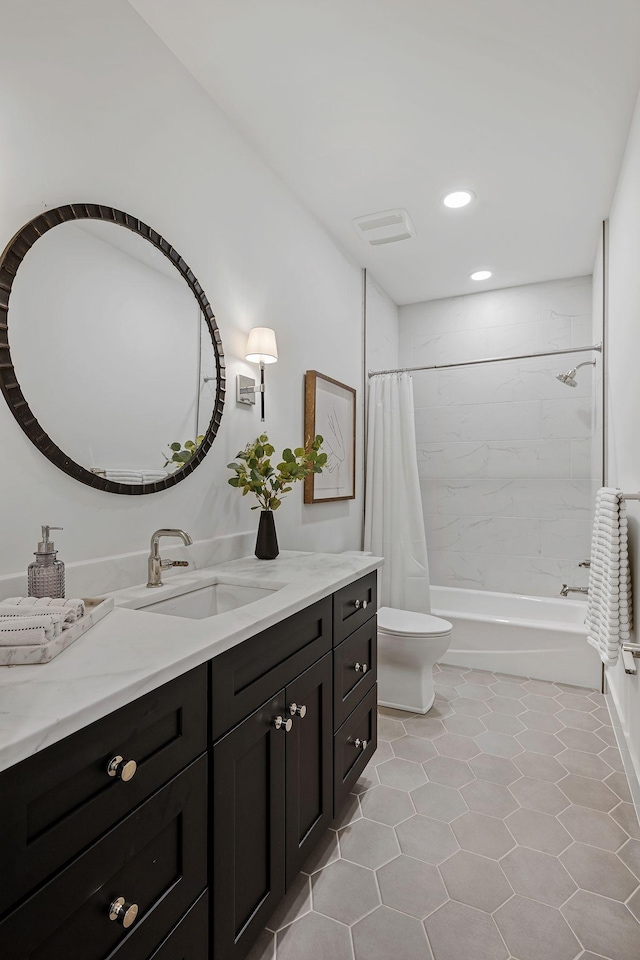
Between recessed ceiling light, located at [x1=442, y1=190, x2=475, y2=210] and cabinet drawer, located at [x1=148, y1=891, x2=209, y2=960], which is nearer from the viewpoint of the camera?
cabinet drawer, located at [x1=148, y1=891, x2=209, y2=960]

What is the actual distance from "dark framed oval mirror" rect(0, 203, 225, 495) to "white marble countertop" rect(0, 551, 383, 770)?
412 millimetres

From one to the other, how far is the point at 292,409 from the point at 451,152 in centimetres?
130

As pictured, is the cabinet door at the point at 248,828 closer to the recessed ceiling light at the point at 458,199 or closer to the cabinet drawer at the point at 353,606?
the cabinet drawer at the point at 353,606

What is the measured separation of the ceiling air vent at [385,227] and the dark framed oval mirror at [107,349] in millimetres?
1337

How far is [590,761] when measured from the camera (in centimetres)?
213

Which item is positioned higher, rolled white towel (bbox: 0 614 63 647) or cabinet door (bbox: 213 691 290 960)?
rolled white towel (bbox: 0 614 63 647)

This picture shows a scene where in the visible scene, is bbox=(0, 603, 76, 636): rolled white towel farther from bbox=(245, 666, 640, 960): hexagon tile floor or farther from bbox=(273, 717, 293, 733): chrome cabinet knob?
bbox=(245, 666, 640, 960): hexagon tile floor

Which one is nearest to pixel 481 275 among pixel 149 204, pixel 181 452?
pixel 149 204

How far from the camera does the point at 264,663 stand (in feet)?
3.94

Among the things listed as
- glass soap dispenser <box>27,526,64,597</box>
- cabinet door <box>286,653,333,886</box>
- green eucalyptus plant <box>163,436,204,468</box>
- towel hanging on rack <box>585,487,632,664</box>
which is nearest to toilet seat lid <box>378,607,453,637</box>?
towel hanging on rack <box>585,487,632,664</box>

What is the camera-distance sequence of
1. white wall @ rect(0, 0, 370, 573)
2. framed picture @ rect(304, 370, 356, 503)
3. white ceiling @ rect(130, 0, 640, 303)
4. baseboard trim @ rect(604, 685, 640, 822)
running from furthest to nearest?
framed picture @ rect(304, 370, 356, 503) → baseboard trim @ rect(604, 685, 640, 822) → white ceiling @ rect(130, 0, 640, 303) → white wall @ rect(0, 0, 370, 573)

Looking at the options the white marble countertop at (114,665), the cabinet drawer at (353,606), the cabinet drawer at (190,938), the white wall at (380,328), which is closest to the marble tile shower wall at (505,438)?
the white wall at (380,328)

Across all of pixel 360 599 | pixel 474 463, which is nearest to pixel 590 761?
pixel 360 599

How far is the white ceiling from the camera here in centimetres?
159
